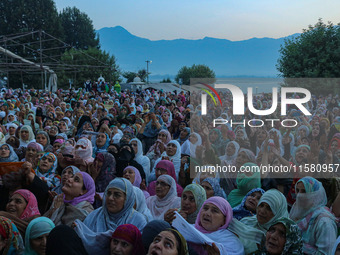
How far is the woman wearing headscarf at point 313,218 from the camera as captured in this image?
2824mm

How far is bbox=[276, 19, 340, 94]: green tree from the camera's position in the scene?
24031 mm

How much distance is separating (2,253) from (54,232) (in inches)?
18.2

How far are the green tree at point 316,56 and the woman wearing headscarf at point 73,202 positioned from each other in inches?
864

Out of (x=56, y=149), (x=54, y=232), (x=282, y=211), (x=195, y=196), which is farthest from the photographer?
(x=56, y=149)

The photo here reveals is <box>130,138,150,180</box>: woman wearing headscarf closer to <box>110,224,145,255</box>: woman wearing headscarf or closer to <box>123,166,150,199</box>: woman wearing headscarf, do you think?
<box>123,166,150,199</box>: woman wearing headscarf

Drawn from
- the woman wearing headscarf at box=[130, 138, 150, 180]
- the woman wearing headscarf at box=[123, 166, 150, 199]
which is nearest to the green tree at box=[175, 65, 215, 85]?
the woman wearing headscarf at box=[130, 138, 150, 180]

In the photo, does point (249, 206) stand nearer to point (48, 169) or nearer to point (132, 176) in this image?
point (132, 176)

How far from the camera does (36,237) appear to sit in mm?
2588

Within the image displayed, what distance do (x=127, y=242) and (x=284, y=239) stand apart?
3.38 ft

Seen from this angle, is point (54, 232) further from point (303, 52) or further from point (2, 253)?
point (303, 52)

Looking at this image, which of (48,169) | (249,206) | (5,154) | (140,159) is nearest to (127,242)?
(249,206)

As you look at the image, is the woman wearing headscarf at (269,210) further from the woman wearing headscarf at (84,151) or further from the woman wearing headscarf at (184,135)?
the woman wearing headscarf at (184,135)

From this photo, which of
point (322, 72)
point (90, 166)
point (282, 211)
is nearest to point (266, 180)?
point (282, 211)

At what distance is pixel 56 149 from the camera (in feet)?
18.7
